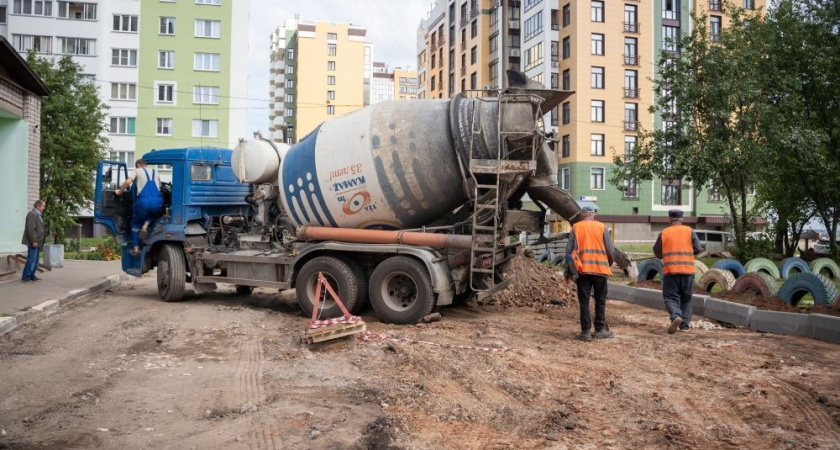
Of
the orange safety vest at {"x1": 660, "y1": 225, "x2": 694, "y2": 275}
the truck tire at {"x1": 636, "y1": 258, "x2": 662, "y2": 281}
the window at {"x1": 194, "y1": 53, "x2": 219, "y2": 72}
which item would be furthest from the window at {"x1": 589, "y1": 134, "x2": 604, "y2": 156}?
the orange safety vest at {"x1": 660, "y1": 225, "x2": 694, "y2": 275}

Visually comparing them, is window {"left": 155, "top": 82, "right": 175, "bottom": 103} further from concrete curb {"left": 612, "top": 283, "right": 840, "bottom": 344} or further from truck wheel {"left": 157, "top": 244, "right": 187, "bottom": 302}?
concrete curb {"left": 612, "top": 283, "right": 840, "bottom": 344}

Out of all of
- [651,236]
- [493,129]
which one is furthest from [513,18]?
[493,129]

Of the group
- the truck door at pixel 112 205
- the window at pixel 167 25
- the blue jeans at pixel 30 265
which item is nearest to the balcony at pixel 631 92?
the window at pixel 167 25

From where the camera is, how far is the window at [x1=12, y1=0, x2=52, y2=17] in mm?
42875

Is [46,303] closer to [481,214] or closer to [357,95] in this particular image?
[481,214]

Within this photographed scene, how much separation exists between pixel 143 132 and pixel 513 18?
32.7 m

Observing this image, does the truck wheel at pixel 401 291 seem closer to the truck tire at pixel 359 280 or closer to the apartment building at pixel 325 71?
the truck tire at pixel 359 280

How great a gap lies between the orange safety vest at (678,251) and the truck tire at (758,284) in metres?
2.16

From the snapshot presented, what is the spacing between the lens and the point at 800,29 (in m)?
19.0

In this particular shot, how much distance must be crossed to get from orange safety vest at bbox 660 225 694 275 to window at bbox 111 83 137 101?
4232 centimetres

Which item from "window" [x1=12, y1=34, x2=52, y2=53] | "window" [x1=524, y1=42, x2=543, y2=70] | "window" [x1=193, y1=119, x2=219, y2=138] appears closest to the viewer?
"window" [x1=12, y1=34, x2=52, y2=53]

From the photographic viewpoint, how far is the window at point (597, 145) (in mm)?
46031

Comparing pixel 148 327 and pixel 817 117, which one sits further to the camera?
pixel 817 117

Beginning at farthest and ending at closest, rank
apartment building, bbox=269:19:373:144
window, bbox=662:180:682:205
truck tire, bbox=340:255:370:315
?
apartment building, bbox=269:19:373:144, window, bbox=662:180:682:205, truck tire, bbox=340:255:370:315
